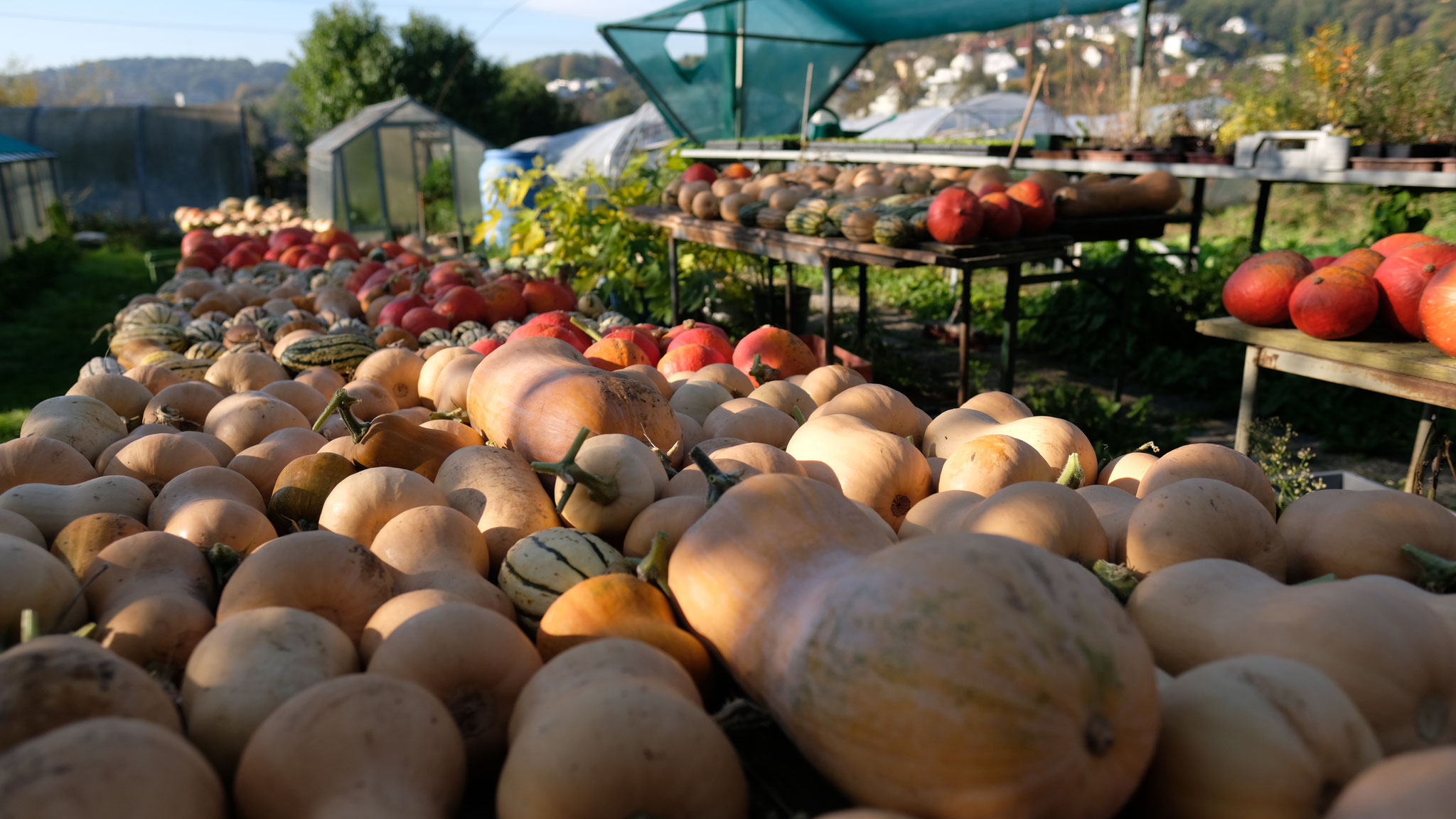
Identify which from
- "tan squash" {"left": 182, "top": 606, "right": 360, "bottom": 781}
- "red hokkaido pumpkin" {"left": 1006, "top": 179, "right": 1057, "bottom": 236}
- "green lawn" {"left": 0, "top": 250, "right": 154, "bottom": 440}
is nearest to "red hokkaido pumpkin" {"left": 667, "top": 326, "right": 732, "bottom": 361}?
"tan squash" {"left": 182, "top": 606, "right": 360, "bottom": 781}

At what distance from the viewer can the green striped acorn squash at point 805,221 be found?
6.17 metres

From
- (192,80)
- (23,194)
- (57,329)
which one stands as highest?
(192,80)

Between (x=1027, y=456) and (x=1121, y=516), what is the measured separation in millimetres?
307

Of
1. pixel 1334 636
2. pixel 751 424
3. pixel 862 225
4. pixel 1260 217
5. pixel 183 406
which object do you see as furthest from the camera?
pixel 1260 217

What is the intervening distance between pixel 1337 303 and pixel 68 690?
4.26m

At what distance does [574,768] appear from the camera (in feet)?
3.25

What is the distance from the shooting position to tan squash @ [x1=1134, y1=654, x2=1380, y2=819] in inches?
37.7

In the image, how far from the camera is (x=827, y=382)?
10.5 ft

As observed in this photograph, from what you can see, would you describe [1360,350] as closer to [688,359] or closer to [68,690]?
[688,359]

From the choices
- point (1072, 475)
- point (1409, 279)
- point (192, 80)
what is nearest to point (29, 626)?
point (1072, 475)

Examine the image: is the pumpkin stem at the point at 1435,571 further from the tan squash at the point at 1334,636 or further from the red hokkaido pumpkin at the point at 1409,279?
the red hokkaido pumpkin at the point at 1409,279

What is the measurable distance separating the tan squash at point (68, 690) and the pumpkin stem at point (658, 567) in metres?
0.71

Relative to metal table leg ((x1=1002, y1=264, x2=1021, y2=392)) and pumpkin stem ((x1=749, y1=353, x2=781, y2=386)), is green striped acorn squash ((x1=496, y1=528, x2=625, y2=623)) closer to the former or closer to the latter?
pumpkin stem ((x1=749, y1=353, x2=781, y2=386))

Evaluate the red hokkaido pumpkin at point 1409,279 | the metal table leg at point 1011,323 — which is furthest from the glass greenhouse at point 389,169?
the red hokkaido pumpkin at point 1409,279
